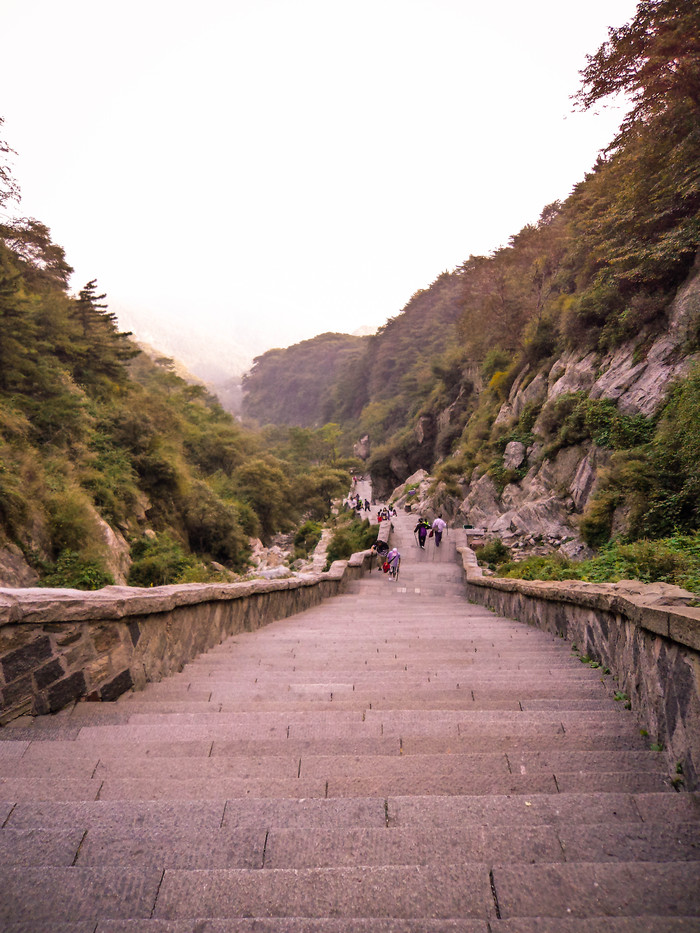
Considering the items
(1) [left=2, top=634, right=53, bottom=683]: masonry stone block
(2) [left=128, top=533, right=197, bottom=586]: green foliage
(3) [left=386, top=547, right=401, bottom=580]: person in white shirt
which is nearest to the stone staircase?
(1) [left=2, top=634, right=53, bottom=683]: masonry stone block

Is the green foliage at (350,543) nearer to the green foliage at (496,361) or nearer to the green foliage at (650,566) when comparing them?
the green foliage at (650,566)

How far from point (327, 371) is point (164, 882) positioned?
386 ft

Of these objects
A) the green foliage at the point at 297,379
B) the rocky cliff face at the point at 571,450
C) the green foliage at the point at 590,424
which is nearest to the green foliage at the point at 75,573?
the rocky cliff face at the point at 571,450

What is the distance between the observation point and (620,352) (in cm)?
1521

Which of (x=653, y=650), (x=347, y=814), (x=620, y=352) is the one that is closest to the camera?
(x=347, y=814)

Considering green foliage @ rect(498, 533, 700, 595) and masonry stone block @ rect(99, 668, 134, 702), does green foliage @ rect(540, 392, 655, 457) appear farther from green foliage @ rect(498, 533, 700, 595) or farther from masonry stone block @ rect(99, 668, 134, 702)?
masonry stone block @ rect(99, 668, 134, 702)

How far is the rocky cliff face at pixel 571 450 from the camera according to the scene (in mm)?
12594

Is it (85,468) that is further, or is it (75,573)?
(85,468)

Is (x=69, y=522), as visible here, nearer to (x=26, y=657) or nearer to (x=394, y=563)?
(x=394, y=563)

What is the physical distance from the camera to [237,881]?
1457 mm

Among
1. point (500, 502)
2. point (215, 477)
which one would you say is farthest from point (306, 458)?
point (500, 502)

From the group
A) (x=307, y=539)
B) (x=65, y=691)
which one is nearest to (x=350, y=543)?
(x=307, y=539)

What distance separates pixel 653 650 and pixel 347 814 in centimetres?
195

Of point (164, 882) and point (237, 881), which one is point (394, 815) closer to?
point (237, 881)
